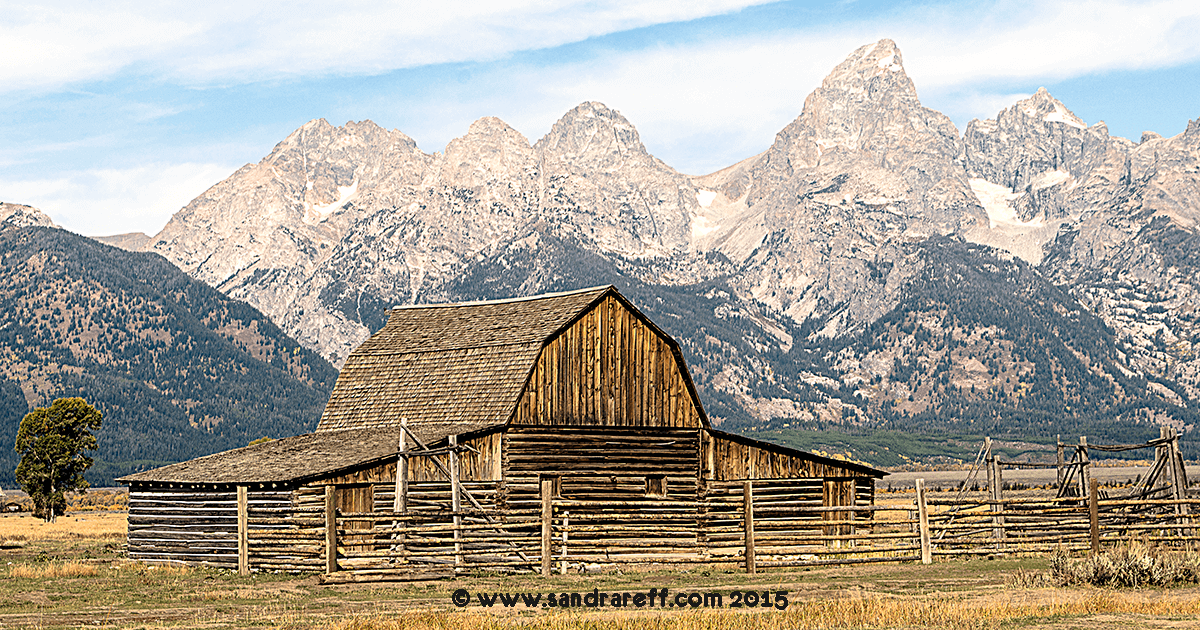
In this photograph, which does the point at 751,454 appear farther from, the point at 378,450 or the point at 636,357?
the point at 378,450

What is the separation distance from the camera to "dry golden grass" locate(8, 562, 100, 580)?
115 ft

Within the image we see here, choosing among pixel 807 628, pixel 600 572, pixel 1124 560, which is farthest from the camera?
pixel 600 572

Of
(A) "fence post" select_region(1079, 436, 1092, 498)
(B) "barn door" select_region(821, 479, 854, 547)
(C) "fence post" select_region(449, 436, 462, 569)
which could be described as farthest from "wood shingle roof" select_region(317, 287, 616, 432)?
(A) "fence post" select_region(1079, 436, 1092, 498)

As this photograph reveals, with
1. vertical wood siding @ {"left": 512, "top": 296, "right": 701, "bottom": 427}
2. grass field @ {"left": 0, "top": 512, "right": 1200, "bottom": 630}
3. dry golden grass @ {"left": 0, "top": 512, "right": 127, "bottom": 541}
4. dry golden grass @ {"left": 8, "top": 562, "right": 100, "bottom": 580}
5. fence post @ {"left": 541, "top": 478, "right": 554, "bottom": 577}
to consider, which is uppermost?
vertical wood siding @ {"left": 512, "top": 296, "right": 701, "bottom": 427}

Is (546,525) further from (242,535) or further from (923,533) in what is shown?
(923,533)

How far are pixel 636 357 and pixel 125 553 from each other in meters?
18.2

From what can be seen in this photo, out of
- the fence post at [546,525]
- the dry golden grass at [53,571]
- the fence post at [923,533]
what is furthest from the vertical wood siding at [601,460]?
the dry golden grass at [53,571]

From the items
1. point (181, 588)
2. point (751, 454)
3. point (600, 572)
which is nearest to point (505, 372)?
point (751, 454)

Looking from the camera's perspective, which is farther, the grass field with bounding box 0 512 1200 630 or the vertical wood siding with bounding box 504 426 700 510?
the vertical wood siding with bounding box 504 426 700 510

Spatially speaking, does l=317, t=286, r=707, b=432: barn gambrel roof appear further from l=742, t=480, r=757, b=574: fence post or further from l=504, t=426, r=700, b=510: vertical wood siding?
l=742, t=480, r=757, b=574: fence post

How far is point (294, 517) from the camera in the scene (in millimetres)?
37500

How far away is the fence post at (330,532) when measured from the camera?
3180 cm

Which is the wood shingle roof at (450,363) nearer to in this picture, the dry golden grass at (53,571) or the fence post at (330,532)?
the dry golden grass at (53,571)

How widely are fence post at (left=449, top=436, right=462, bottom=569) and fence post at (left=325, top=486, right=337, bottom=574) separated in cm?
289
